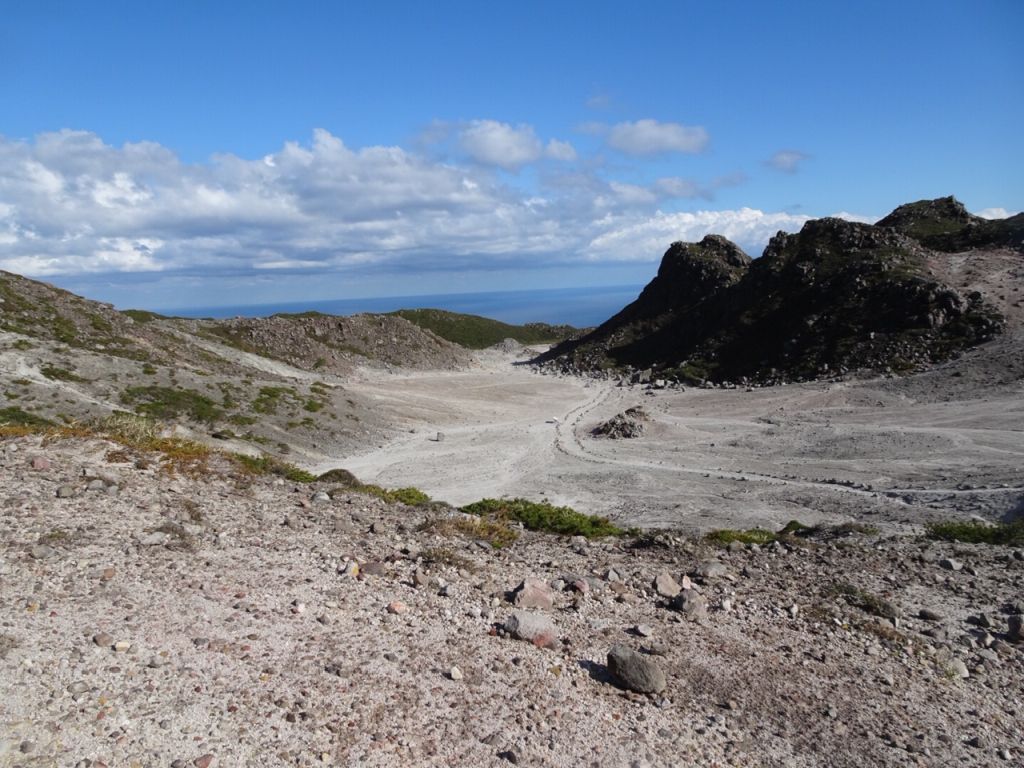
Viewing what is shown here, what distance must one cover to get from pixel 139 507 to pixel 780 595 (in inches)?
448

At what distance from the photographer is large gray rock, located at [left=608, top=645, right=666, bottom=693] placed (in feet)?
24.6

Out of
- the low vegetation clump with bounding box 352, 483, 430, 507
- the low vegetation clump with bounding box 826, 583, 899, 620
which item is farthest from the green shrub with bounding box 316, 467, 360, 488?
the low vegetation clump with bounding box 826, 583, 899, 620

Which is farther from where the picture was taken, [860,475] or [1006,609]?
[860,475]

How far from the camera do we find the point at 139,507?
430 inches

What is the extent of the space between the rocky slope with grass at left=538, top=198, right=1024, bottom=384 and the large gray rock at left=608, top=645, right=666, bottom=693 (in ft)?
170

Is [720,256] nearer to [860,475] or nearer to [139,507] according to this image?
[860,475]

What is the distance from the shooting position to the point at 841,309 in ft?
200

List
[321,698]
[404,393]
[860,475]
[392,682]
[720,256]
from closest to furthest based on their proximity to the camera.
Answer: [321,698] → [392,682] → [860,475] → [404,393] → [720,256]

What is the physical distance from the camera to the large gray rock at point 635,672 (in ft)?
24.6

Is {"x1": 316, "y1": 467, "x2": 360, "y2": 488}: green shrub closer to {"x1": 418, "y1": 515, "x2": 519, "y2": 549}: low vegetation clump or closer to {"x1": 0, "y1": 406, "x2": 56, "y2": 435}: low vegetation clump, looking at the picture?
{"x1": 418, "y1": 515, "x2": 519, "y2": 549}: low vegetation clump

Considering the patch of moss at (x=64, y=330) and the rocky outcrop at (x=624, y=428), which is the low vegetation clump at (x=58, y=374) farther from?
the rocky outcrop at (x=624, y=428)

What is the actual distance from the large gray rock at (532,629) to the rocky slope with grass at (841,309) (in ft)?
170

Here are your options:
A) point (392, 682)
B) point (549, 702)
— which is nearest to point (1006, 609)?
point (549, 702)

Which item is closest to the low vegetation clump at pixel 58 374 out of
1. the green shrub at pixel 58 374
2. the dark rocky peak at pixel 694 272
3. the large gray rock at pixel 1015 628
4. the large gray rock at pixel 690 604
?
the green shrub at pixel 58 374
